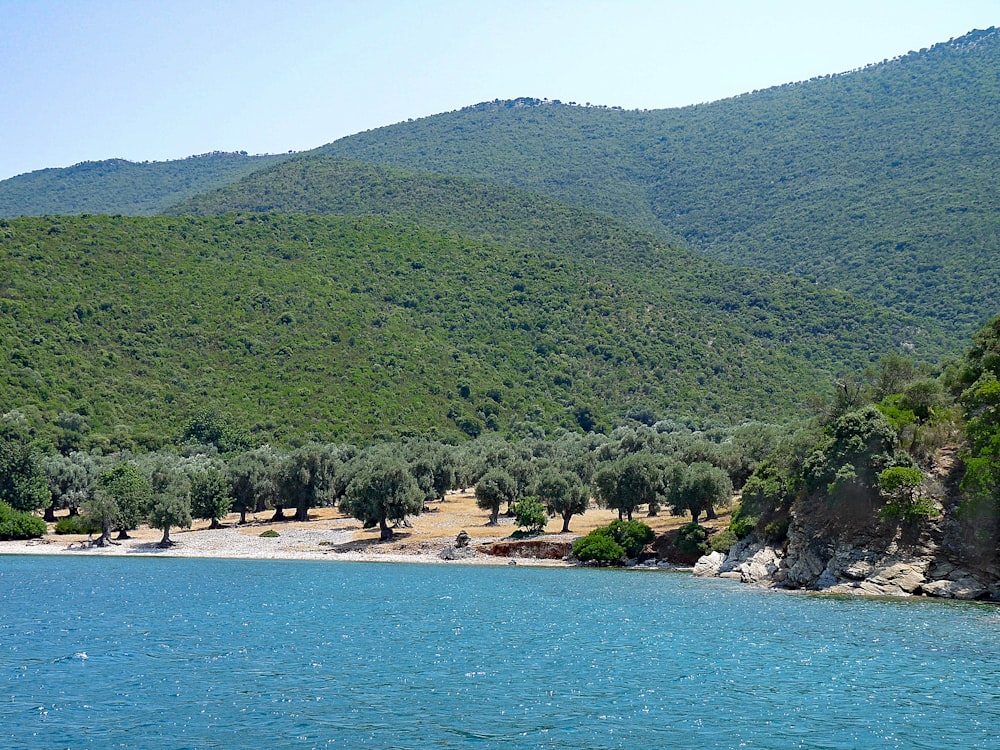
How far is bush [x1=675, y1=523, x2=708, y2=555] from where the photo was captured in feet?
209

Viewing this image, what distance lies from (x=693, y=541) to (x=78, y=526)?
160 ft

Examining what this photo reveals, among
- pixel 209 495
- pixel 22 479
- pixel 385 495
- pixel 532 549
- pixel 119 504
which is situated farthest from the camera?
pixel 22 479

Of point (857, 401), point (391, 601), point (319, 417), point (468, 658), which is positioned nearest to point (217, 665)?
point (468, 658)

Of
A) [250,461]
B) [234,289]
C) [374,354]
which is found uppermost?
[234,289]

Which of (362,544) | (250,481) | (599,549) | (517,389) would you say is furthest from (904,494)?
(517,389)

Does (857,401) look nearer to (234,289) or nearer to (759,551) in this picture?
(759,551)

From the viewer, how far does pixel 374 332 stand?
468 ft

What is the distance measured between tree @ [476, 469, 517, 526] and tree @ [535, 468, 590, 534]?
483 cm

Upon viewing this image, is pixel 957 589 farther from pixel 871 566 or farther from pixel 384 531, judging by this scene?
pixel 384 531

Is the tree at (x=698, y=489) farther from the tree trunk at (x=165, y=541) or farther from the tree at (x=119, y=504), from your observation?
the tree at (x=119, y=504)

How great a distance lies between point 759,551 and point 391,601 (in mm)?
22845

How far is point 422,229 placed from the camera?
18050cm

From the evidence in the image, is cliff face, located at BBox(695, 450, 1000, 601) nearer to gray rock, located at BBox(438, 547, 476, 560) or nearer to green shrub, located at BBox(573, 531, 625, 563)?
green shrub, located at BBox(573, 531, 625, 563)

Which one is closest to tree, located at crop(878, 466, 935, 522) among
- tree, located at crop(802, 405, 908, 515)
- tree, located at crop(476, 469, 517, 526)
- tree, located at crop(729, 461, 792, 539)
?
tree, located at crop(802, 405, 908, 515)
